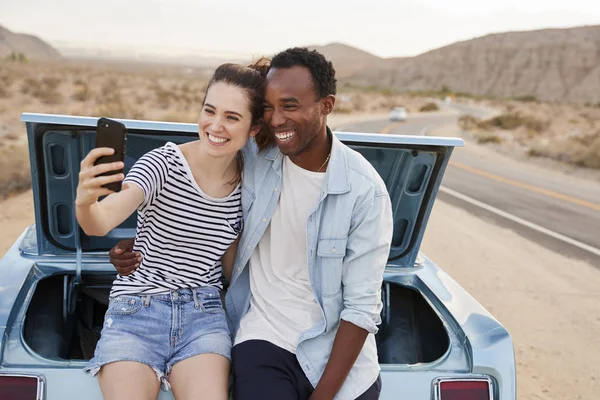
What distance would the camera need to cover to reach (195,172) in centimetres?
227

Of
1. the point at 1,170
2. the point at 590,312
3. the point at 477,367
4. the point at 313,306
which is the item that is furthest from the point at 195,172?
the point at 1,170

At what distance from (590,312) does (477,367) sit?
14.1ft

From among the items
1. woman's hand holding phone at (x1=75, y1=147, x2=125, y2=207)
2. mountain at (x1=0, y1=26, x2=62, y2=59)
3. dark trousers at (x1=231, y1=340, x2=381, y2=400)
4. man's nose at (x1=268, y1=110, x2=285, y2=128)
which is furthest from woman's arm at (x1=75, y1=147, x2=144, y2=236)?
mountain at (x1=0, y1=26, x2=62, y2=59)

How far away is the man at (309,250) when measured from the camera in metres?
2.06

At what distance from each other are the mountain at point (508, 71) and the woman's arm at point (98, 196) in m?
86.1

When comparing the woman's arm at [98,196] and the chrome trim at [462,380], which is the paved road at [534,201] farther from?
the woman's arm at [98,196]

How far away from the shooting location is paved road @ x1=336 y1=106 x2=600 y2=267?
335 inches

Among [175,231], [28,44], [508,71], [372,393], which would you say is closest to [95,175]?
[175,231]

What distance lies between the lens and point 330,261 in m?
2.14

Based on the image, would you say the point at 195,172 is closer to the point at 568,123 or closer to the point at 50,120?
the point at 50,120

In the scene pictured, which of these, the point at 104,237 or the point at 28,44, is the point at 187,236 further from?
the point at 28,44

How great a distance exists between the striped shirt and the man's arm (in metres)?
0.49

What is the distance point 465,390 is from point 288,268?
0.75 metres

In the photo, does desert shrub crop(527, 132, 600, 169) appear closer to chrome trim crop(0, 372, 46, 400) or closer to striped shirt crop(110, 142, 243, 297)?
striped shirt crop(110, 142, 243, 297)
